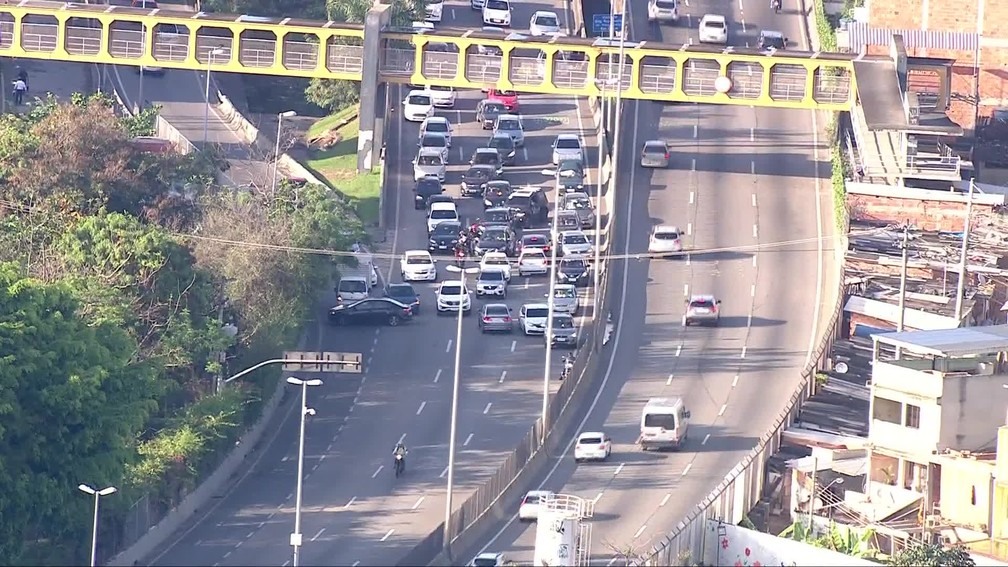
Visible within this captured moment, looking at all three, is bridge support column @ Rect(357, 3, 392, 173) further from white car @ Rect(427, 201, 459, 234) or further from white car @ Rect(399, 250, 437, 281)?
white car @ Rect(399, 250, 437, 281)

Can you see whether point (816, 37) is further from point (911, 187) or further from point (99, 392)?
point (99, 392)

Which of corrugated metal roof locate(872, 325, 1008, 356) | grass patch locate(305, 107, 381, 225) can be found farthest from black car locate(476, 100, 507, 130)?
corrugated metal roof locate(872, 325, 1008, 356)

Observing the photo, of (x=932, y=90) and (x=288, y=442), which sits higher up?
(x=932, y=90)

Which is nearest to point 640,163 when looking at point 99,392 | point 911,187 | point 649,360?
point 911,187

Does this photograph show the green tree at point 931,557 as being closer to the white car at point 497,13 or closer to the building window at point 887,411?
the building window at point 887,411

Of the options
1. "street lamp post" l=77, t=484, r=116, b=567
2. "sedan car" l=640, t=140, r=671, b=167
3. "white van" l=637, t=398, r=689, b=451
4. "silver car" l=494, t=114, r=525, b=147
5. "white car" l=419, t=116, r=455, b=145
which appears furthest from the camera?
"silver car" l=494, t=114, r=525, b=147

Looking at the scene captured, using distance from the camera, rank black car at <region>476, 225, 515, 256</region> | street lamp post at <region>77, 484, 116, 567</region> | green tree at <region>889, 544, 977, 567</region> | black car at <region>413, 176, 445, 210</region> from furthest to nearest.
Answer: black car at <region>413, 176, 445, 210</region>
black car at <region>476, 225, 515, 256</region>
street lamp post at <region>77, 484, 116, 567</region>
green tree at <region>889, 544, 977, 567</region>

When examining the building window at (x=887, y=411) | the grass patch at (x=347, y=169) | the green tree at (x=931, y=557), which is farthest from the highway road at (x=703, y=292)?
the grass patch at (x=347, y=169)

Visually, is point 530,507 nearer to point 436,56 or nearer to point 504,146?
point 436,56
